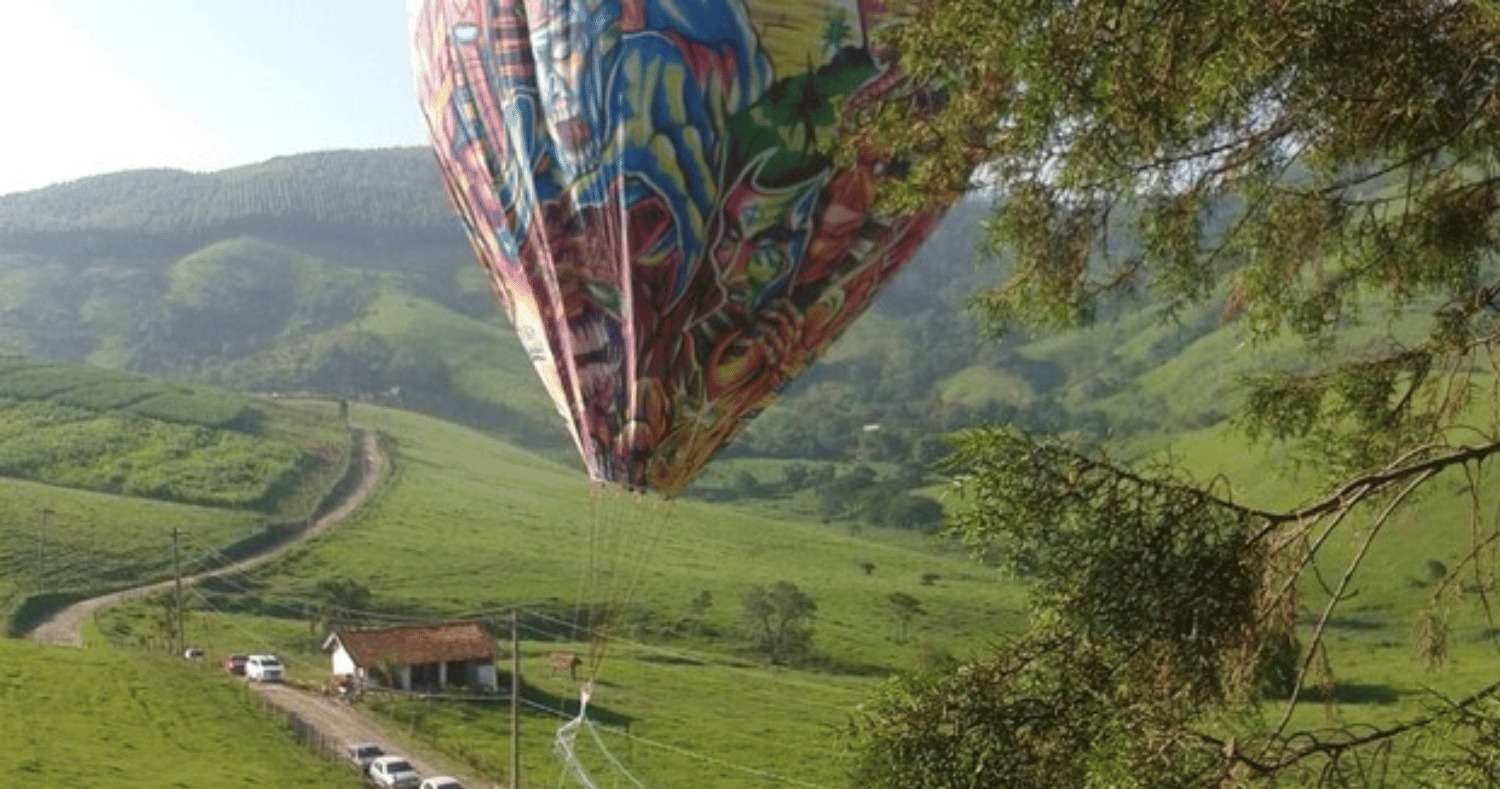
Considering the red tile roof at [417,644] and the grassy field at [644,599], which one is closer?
the grassy field at [644,599]

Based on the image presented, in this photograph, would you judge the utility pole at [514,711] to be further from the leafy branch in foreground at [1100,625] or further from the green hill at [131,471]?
the green hill at [131,471]

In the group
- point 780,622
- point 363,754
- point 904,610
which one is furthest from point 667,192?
point 904,610

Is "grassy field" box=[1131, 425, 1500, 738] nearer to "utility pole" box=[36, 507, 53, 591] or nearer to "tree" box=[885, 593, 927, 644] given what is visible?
"tree" box=[885, 593, 927, 644]

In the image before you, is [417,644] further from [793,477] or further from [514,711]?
[793,477]

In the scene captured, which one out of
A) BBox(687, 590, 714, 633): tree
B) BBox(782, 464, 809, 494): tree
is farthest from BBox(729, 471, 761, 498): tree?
BBox(687, 590, 714, 633): tree

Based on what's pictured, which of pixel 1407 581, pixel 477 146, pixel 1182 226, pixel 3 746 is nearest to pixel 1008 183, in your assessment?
pixel 1182 226

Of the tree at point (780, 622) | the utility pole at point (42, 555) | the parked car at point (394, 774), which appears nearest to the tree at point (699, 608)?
the tree at point (780, 622)

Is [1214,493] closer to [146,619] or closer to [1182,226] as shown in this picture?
[1182,226]
